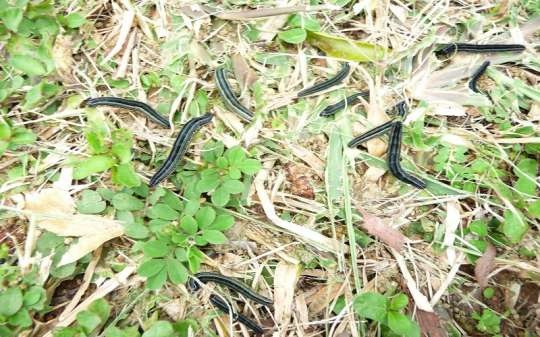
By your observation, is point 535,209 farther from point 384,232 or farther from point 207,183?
point 207,183

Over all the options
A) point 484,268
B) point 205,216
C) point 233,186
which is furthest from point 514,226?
point 205,216

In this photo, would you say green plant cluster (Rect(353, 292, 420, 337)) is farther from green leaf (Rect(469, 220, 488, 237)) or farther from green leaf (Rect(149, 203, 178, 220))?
green leaf (Rect(149, 203, 178, 220))

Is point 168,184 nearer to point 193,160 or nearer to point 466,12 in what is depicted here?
point 193,160

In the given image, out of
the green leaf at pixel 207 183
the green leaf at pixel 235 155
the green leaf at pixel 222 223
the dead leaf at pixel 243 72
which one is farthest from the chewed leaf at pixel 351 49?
the green leaf at pixel 222 223

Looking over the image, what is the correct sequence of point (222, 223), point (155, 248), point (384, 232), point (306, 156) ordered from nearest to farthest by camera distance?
1. point (155, 248)
2. point (222, 223)
3. point (384, 232)
4. point (306, 156)

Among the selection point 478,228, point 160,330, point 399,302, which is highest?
point 478,228

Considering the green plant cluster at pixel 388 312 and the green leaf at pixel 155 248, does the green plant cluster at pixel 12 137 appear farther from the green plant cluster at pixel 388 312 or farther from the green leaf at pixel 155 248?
the green plant cluster at pixel 388 312
